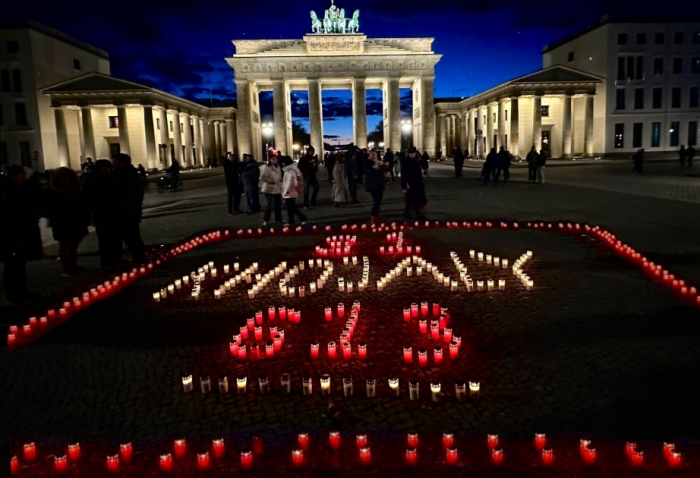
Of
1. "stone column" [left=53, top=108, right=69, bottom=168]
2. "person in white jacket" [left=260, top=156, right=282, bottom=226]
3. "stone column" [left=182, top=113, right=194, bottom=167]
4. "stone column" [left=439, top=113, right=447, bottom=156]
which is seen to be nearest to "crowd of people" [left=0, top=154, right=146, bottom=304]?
"person in white jacket" [left=260, top=156, right=282, bottom=226]

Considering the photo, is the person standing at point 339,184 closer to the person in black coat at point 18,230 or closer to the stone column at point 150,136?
the person in black coat at point 18,230

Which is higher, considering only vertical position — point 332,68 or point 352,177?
point 332,68

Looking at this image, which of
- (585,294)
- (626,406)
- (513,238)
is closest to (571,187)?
(513,238)

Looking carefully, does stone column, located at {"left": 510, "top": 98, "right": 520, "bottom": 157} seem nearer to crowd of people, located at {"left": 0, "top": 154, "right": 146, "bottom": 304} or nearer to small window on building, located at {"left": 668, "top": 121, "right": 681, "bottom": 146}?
small window on building, located at {"left": 668, "top": 121, "right": 681, "bottom": 146}

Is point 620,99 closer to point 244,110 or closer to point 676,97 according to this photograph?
point 676,97

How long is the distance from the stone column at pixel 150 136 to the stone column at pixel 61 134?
872 cm

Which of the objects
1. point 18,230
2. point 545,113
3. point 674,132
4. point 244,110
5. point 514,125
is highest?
point 244,110

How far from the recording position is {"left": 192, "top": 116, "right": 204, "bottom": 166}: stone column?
7565 cm

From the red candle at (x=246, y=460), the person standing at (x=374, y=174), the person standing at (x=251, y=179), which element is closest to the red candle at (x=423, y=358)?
the red candle at (x=246, y=460)

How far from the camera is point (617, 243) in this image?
1074 centimetres

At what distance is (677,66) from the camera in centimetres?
6419

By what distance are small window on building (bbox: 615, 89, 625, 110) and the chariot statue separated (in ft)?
104

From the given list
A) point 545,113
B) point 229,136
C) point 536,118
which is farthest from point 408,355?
point 229,136

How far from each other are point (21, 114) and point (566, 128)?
5882 centimetres
